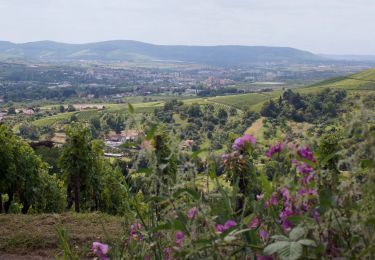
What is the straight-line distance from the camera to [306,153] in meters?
1.40

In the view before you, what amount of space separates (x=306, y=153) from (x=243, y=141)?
32 centimetres

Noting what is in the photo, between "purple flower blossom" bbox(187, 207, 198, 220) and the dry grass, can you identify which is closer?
"purple flower blossom" bbox(187, 207, 198, 220)

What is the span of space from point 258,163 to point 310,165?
713 mm

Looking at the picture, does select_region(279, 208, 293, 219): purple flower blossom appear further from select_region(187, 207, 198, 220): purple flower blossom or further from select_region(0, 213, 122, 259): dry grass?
select_region(0, 213, 122, 259): dry grass

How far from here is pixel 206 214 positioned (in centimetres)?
137

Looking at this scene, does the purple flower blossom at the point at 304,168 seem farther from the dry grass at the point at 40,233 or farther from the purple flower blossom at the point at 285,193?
the dry grass at the point at 40,233

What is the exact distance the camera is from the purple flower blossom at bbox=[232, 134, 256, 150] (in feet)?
5.51

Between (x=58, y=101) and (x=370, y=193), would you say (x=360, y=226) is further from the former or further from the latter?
(x=58, y=101)

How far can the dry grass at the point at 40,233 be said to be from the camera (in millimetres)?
9336

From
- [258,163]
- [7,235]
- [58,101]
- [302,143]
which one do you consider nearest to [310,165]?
[302,143]

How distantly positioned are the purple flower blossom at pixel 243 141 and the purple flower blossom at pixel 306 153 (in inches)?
12.0

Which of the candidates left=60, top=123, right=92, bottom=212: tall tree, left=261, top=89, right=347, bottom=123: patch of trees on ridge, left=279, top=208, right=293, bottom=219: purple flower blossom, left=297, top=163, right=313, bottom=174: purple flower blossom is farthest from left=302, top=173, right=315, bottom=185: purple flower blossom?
left=60, top=123, right=92, bottom=212: tall tree

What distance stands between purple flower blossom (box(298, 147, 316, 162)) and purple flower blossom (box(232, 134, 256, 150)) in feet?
1.00

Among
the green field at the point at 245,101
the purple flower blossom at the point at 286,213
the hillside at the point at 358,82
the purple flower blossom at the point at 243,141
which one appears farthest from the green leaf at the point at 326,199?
the hillside at the point at 358,82
